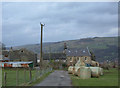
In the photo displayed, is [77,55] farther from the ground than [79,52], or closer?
closer

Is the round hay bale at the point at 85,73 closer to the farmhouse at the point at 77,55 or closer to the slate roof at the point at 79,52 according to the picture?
the farmhouse at the point at 77,55

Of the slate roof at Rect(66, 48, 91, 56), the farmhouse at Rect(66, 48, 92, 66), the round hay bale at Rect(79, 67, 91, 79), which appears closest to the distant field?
the round hay bale at Rect(79, 67, 91, 79)

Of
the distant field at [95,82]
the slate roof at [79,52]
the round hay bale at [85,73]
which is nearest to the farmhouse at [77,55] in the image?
the slate roof at [79,52]

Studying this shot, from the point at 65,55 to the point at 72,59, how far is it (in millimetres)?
7621

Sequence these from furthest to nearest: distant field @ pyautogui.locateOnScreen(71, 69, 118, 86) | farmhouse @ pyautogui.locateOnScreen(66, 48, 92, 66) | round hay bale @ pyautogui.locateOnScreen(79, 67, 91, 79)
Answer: farmhouse @ pyautogui.locateOnScreen(66, 48, 92, 66), round hay bale @ pyautogui.locateOnScreen(79, 67, 91, 79), distant field @ pyautogui.locateOnScreen(71, 69, 118, 86)

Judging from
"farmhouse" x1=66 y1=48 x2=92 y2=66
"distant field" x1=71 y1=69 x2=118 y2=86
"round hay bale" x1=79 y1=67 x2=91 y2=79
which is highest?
"farmhouse" x1=66 y1=48 x2=92 y2=66

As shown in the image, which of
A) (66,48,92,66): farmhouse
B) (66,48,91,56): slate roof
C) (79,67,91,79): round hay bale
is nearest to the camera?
(79,67,91,79): round hay bale

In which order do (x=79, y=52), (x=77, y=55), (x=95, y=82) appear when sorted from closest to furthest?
(x=95, y=82)
(x=77, y=55)
(x=79, y=52)

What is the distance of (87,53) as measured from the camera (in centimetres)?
9425

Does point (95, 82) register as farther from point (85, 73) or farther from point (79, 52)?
point (79, 52)

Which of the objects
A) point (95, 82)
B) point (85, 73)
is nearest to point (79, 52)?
point (85, 73)

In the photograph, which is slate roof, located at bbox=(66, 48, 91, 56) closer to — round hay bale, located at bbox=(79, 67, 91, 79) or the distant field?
round hay bale, located at bbox=(79, 67, 91, 79)

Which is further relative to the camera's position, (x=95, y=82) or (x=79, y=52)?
(x=79, y=52)

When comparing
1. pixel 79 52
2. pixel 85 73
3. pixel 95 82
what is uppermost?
pixel 79 52
